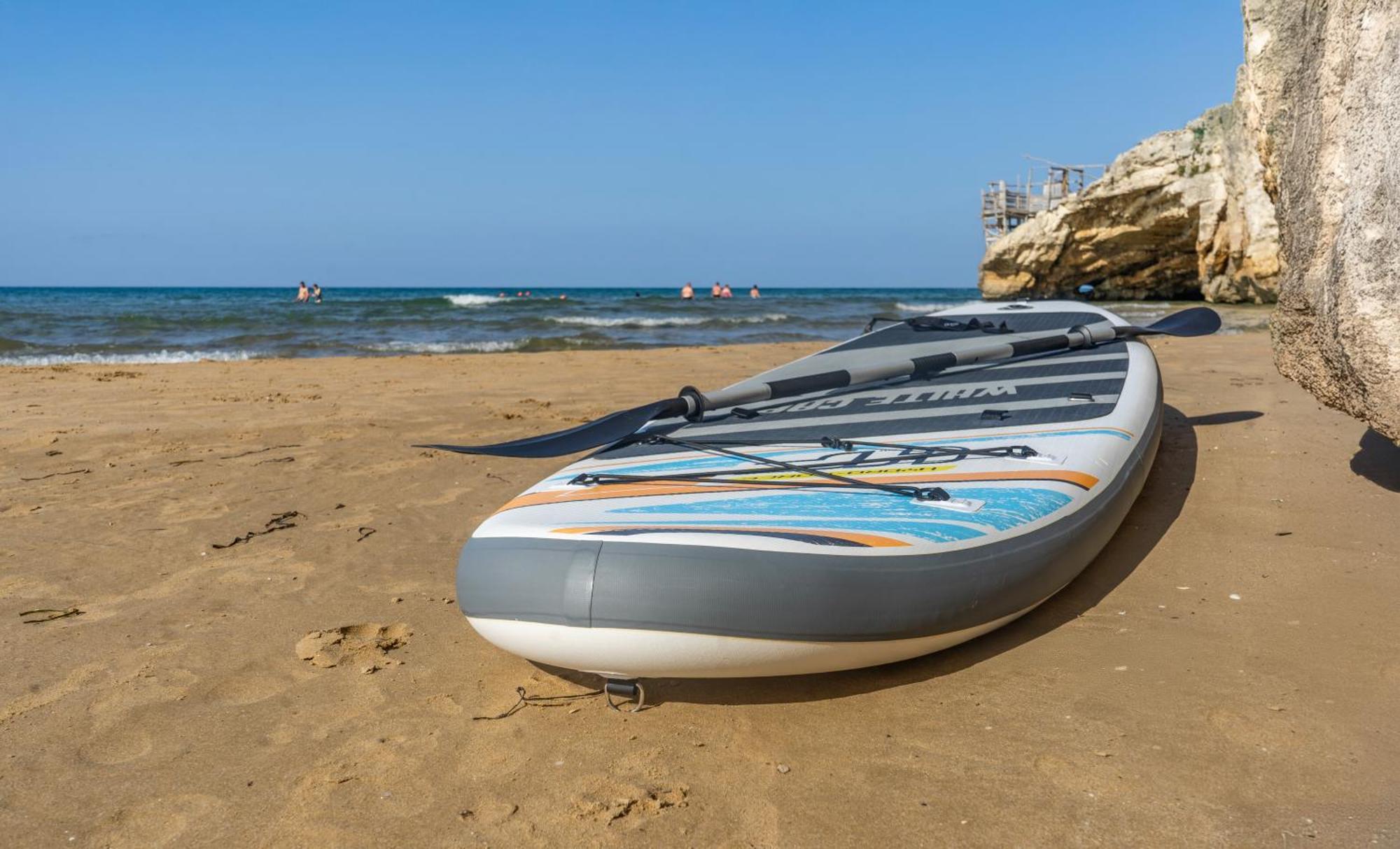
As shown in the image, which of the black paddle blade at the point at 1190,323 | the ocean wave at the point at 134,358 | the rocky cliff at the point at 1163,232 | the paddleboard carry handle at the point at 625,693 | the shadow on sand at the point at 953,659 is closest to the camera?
the paddleboard carry handle at the point at 625,693

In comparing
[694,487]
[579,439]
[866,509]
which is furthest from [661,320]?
[866,509]

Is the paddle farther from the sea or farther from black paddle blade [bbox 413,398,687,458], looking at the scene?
the sea

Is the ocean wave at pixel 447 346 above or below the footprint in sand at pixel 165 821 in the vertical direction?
above

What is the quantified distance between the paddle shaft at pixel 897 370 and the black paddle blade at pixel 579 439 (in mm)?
324

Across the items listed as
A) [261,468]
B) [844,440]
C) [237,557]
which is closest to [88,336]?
[261,468]

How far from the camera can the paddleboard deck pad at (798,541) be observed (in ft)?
7.36

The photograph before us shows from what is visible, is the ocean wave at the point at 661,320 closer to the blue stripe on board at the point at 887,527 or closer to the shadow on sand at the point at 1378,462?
the shadow on sand at the point at 1378,462

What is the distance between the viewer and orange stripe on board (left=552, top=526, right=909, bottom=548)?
2383 mm

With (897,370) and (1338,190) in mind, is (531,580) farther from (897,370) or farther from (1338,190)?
(1338,190)

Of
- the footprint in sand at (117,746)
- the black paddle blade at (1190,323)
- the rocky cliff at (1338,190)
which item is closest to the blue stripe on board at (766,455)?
the rocky cliff at (1338,190)

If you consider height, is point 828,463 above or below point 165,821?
above

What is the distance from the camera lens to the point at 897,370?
4555 mm

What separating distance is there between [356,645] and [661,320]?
17.9 metres

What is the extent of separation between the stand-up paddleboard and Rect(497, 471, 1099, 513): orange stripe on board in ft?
0.03
